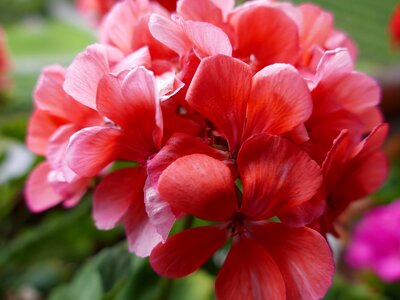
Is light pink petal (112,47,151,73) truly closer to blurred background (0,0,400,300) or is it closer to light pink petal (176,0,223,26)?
light pink petal (176,0,223,26)

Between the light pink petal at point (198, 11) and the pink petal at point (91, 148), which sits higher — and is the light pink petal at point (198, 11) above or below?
above

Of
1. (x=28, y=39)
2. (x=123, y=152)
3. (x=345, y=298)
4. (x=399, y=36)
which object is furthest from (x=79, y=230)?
(x=28, y=39)

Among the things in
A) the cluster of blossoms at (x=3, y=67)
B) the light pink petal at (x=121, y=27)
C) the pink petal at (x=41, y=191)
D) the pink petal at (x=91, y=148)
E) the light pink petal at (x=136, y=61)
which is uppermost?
the light pink petal at (x=136, y=61)

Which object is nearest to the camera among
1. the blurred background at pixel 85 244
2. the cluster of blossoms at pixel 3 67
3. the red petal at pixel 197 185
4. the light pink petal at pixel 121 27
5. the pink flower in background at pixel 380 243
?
the red petal at pixel 197 185

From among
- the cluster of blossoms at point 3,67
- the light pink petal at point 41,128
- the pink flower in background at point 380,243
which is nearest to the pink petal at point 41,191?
the light pink petal at point 41,128

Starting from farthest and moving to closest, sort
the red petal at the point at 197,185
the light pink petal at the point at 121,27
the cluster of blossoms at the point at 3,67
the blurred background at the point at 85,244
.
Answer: the cluster of blossoms at the point at 3,67, the blurred background at the point at 85,244, the light pink petal at the point at 121,27, the red petal at the point at 197,185

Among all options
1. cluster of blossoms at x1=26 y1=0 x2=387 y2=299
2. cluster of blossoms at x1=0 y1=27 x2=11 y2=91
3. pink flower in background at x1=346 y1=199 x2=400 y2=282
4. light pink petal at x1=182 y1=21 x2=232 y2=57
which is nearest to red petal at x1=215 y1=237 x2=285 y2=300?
cluster of blossoms at x1=26 y1=0 x2=387 y2=299

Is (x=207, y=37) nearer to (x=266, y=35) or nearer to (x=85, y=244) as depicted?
(x=266, y=35)

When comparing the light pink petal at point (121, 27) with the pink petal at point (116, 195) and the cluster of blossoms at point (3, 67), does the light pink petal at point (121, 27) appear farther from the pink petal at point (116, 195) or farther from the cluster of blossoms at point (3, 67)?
the cluster of blossoms at point (3, 67)
